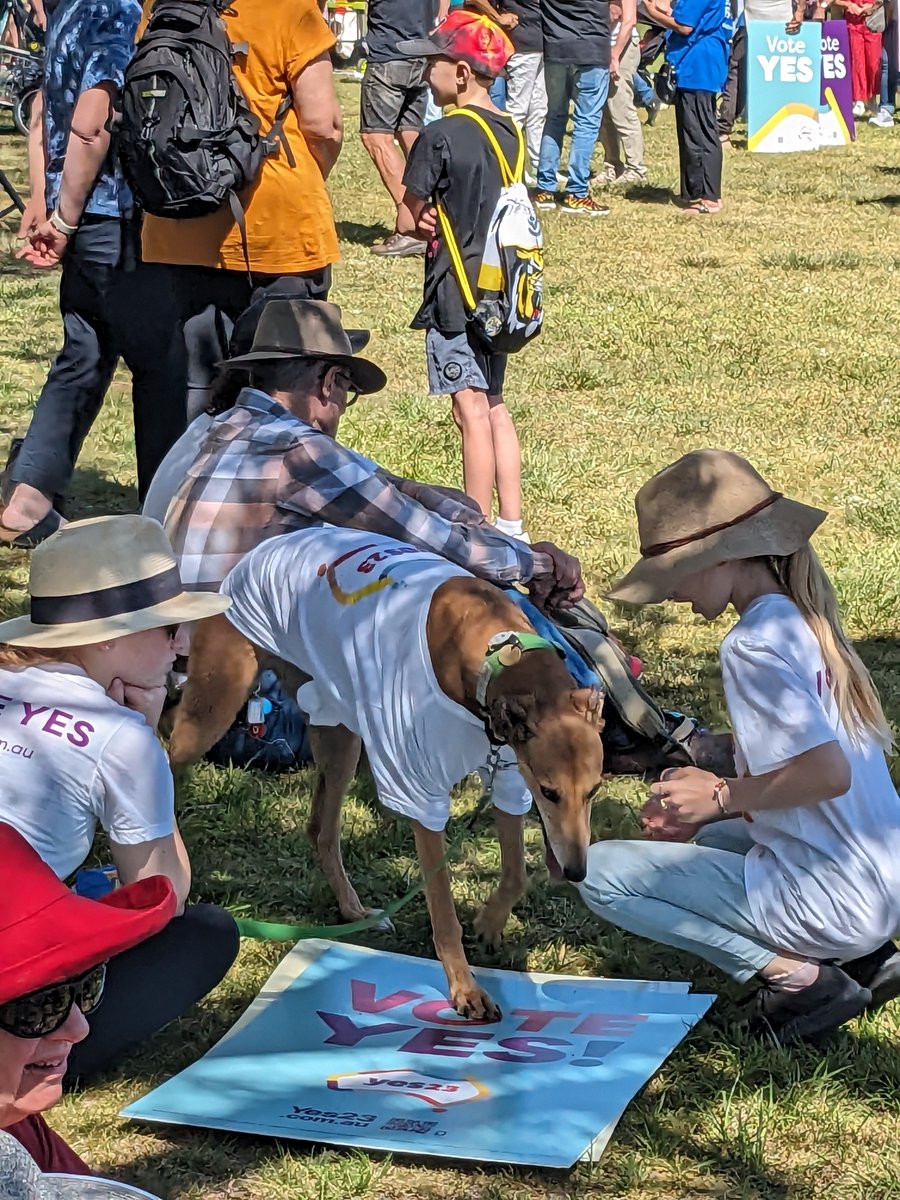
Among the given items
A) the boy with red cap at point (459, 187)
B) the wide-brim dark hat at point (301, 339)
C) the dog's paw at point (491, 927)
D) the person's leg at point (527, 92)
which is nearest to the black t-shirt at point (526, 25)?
the person's leg at point (527, 92)

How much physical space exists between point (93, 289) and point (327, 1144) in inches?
155

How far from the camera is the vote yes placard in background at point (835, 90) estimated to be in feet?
59.2

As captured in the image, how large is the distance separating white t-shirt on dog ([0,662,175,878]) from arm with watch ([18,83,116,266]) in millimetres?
3471

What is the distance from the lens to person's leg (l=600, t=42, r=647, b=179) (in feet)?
49.5

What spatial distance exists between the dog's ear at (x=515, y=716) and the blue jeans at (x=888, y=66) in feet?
57.7

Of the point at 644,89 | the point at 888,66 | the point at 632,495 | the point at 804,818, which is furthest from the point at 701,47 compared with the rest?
the point at 804,818

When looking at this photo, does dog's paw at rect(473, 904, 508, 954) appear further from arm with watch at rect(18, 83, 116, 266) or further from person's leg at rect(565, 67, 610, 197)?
person's leg at rect(565, 67, 610, 197)

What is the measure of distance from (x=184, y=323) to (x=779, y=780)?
3.38 metres

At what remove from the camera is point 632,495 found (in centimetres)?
753

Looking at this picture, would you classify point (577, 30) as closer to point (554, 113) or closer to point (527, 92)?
point (527, 92)

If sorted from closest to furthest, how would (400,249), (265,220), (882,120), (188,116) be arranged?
(188,116)
(265,220)
(400,249)
(882,120)

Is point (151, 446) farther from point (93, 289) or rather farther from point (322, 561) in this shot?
point (322, 561)

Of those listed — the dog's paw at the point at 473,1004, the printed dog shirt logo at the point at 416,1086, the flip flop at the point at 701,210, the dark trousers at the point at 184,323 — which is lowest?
the printed dog shirt logo at the point at 416,1086

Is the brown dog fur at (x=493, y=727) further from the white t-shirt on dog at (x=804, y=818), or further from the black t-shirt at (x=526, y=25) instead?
the black t-shirt at (x=526, y=25)
